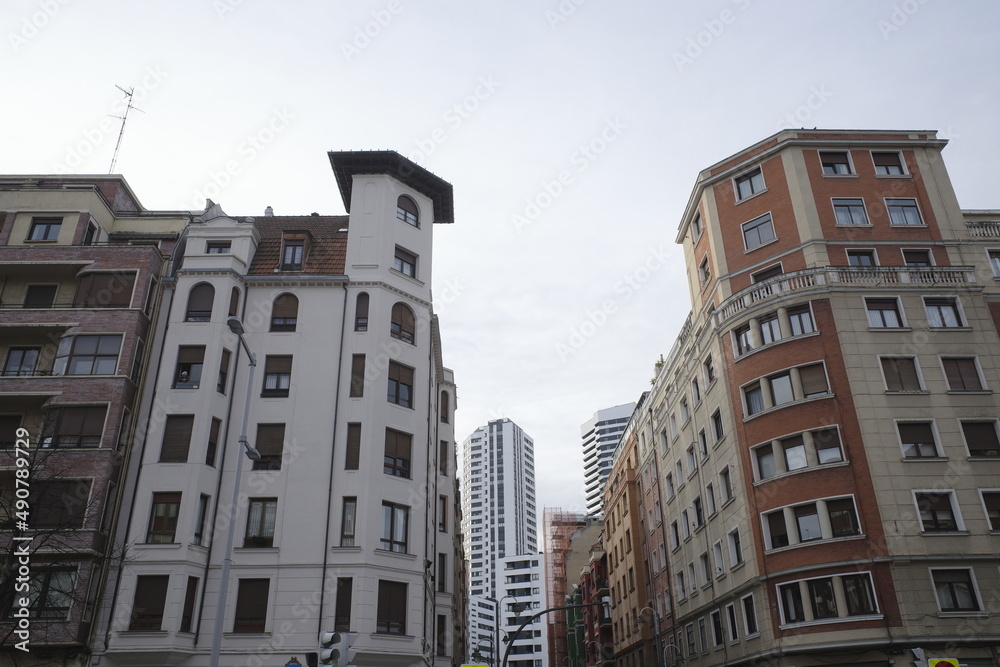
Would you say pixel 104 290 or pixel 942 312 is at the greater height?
pixel 104 290

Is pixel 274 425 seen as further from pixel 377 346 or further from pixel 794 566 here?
pixel 794 566

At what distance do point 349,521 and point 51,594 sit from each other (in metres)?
11.7

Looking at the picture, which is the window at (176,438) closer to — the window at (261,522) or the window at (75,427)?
the window at (75,427)

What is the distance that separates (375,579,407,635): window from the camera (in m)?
30.7

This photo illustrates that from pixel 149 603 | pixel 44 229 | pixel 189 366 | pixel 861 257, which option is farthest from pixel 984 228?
pixel 44 229

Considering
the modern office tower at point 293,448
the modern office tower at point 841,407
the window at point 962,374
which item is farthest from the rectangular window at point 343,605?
the window at point 962,374

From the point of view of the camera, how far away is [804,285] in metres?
35.4

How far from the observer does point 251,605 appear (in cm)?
3052

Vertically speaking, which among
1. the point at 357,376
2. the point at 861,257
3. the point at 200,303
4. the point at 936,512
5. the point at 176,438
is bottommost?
the point at 936,512

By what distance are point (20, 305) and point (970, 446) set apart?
43.8 metres

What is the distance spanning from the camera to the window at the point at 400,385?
116 ft

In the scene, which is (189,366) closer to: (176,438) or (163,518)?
(176,438)

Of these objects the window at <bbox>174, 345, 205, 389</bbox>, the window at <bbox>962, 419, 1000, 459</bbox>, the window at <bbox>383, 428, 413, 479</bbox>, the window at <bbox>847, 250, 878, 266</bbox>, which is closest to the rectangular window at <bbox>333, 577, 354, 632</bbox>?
the window at <bbox>383, 428, 413, 479</bbox>

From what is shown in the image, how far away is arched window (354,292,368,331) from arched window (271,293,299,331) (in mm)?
2956
